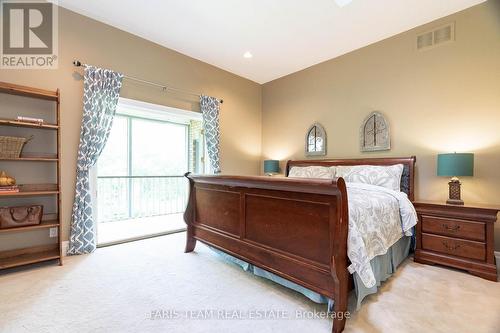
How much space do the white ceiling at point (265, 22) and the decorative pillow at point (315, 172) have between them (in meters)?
1.94

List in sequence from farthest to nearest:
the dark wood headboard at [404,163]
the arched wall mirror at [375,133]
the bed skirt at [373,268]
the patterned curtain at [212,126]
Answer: the patterned curtain at [212,126] < the arched wall mirror at [375,133] < the dark wood headboard at [404,163] < the bed skirt at [373,268]

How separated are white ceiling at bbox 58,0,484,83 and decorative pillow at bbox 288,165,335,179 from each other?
6.38 feet

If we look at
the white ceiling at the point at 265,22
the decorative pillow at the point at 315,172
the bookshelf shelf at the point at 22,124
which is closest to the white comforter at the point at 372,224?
the decorative pillow at the point at 315,172

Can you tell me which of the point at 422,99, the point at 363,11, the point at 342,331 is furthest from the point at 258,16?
the point at 342,331

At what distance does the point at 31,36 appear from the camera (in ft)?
8.93

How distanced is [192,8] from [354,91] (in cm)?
270

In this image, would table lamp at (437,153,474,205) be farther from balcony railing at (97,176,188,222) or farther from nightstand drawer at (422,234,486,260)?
balcony railing at (97,176,188,222)

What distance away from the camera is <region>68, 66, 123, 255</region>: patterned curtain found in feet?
9.50

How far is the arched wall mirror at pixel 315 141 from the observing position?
422cm

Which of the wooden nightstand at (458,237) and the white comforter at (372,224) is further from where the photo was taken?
the wooden nightstand at (458,237)

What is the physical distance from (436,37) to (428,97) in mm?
766

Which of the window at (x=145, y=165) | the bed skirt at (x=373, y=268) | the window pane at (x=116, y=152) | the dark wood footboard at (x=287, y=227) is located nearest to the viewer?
the dark wood footboard at (x=287, y=227)

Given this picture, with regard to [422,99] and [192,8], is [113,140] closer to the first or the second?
[192,8]

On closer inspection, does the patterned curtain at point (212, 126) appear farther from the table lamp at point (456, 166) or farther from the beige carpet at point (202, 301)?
the table lamp at point (456, 166)
